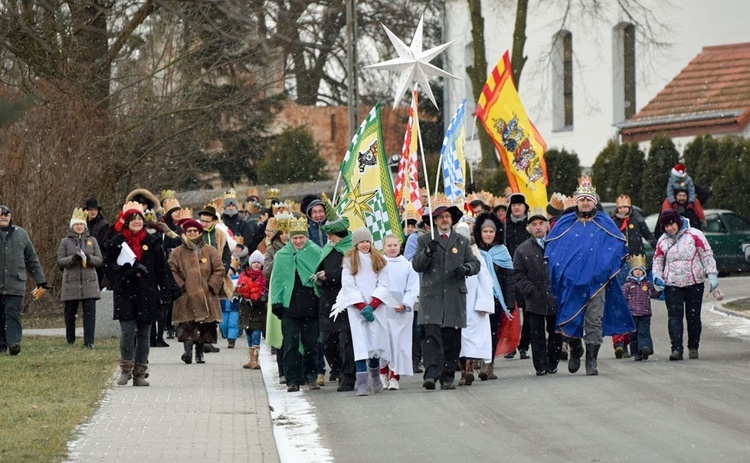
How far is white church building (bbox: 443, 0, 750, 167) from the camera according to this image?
4700cm

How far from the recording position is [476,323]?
15.6 meters

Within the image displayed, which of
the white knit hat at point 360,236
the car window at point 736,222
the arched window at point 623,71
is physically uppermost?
the arched window at point 623,71

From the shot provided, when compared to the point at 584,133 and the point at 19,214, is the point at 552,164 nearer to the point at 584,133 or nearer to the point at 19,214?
the point at 584,133

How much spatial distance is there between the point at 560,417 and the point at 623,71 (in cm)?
3876

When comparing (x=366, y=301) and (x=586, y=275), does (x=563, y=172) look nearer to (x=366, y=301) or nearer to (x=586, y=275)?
(x=586, y=275)

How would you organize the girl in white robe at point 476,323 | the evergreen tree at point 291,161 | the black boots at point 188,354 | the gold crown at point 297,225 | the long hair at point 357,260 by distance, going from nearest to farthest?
1. the long hair at point 357,260
2. the girl in white robe at point 476,323
3. the gold crown at point 297,225
4. the black boots at point 188,354
5. the evergreen tree at point 291,161

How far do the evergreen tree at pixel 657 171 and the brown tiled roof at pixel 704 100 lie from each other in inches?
102

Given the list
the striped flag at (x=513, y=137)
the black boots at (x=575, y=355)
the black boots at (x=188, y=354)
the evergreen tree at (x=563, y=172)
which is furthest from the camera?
the evergreen tree at (x=563, y=172)

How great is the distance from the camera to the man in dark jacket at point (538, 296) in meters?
16.0

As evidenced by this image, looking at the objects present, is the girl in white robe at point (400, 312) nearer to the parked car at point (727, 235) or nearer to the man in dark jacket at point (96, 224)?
the man in dark jacket at point (96, 224)

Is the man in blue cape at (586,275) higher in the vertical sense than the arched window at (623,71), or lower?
lower

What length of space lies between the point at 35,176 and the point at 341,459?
17.3m

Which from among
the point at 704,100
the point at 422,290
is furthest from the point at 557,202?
the point at 704,100

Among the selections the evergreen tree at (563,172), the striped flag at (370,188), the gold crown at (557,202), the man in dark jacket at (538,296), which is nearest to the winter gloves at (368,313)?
the man in dark jacket at (538,296)
